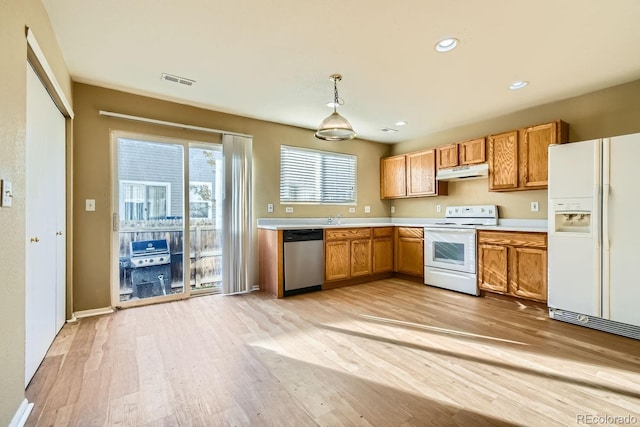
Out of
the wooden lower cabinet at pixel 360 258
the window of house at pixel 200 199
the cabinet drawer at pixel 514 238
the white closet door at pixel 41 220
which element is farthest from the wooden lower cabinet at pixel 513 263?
the white closet door at pixel 41 220

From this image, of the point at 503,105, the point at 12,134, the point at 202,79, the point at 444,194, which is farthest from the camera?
the point at 444,194

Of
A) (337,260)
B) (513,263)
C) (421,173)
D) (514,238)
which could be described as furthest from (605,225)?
(337,260)

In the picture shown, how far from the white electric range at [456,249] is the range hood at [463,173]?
498 millimetres

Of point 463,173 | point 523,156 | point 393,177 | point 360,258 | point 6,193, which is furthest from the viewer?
point 393,177

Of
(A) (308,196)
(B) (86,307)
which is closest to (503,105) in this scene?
(A) (308,196)

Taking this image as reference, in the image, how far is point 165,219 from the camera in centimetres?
373

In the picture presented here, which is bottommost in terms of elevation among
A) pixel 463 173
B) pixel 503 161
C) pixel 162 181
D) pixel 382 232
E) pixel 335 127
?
pixel 382 232

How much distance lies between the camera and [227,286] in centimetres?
406

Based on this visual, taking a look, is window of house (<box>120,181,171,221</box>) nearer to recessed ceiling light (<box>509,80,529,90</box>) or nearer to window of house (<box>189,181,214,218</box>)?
window of house (<box>189,181,214,218</box>)

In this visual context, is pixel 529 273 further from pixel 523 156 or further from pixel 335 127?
pixel 335 127

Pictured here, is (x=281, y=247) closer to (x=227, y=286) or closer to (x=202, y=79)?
(x=227, y=286)

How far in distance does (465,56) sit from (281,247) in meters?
2.96

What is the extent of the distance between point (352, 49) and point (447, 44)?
2.60 ft

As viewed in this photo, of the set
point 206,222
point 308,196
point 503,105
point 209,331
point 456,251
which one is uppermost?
point 503,105
